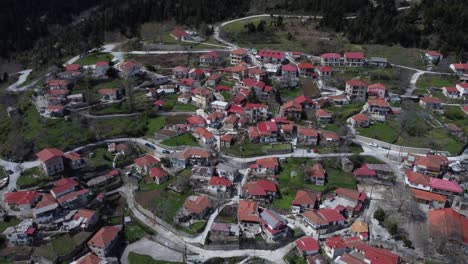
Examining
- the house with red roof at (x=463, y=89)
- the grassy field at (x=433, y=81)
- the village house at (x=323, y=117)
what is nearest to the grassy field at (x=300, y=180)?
the village house at (x=323, y=117)

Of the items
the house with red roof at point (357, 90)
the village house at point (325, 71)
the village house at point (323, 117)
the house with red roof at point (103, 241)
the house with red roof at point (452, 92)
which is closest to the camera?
the house with red roof at point (103, 241)

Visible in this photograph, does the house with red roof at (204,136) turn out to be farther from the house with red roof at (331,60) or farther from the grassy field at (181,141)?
the house with red roof at (331,60)

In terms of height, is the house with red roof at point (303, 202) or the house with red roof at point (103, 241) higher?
the house with red roof at point (303, 202)

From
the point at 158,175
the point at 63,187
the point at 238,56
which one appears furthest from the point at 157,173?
the point at 238,56

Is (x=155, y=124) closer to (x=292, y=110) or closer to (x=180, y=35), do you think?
(x=292, y=110)

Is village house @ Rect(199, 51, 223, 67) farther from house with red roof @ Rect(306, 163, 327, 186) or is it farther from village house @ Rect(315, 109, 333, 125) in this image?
house with red roof @ Rect(306, 163, 327, 186)

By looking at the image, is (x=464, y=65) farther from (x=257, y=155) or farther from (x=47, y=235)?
(x=47, y=235)

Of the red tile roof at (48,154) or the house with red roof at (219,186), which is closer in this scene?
the house with red roof at (219,186)
